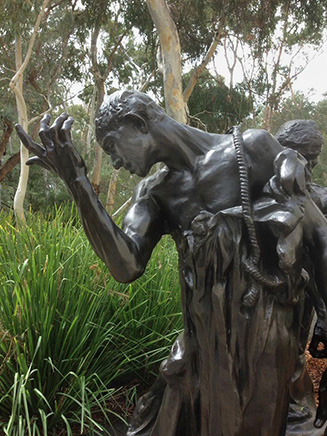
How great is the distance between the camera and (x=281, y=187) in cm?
170

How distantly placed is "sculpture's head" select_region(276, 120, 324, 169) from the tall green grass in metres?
1.33

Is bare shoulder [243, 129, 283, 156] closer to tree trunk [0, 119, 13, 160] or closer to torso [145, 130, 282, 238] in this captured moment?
torso [145, 130, 282, 238]

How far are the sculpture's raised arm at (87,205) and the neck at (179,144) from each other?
0.30 meters

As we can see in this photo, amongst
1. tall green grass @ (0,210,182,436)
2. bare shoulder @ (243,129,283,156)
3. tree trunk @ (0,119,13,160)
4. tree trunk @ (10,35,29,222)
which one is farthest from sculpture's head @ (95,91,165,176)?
tree trunk @ (0,119,13,160)

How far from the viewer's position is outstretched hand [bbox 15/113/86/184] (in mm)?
1604

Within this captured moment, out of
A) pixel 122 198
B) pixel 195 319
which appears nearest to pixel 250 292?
pixel 195 319

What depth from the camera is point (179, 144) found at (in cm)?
187

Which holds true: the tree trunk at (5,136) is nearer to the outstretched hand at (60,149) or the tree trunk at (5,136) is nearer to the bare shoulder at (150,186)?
the bare shoulder at (150,186)

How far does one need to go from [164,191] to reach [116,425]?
1665 mm

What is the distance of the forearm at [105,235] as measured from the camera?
1.67 metres

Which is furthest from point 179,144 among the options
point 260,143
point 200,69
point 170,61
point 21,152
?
point 21,152

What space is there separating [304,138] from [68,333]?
1726 mm

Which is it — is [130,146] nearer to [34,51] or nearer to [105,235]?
[105,235]

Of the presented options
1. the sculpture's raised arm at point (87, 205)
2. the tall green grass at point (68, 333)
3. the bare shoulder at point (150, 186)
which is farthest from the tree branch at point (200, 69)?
the sculpture's raised arm at point (87, 205)
